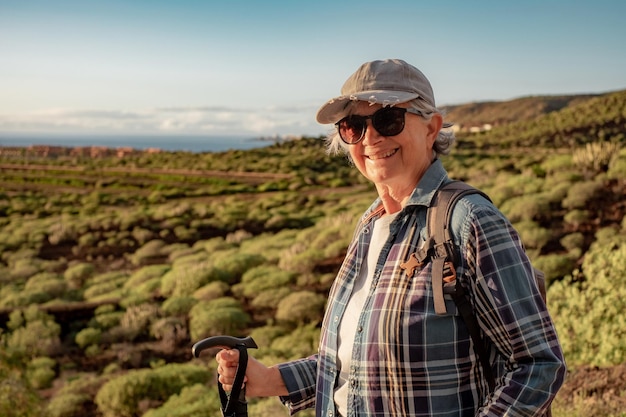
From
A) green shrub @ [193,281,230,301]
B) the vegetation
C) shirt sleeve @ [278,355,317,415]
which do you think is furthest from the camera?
green shrub @ [193,281,230,301]

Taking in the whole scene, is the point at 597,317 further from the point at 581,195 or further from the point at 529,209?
the point at 581,195

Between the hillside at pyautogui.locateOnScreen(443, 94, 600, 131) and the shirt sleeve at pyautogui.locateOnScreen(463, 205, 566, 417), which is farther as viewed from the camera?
the hillside at pyautogui.locateOnScreen(443, 94, 600, 131)

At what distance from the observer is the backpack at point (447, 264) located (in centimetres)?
180

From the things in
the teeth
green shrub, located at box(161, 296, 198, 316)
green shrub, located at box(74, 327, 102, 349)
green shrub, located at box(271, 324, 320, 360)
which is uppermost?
the teeth

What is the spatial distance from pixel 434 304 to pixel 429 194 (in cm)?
40

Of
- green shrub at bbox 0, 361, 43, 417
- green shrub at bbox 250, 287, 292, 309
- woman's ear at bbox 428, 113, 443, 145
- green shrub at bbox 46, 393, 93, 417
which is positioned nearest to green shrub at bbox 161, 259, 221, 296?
green shrub at bbox 250, 287, 292, 309

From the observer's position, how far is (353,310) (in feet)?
7.09

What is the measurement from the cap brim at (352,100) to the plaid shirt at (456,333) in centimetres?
28

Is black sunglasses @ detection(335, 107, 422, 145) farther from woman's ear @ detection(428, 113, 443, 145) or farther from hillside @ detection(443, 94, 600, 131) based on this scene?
hillside @ detection(443, 94, 600, 131)

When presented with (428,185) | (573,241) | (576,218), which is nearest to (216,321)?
(573,241)

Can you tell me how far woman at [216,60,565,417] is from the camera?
178 centimetres

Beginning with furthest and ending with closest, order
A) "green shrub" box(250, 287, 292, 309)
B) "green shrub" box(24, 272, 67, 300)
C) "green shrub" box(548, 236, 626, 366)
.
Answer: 1. "green shrub" box(24, 272, 67, 300)
2. "green shrub" box(250, 287, 292, 309)
3. "green shrub" box(548, 236, 626, 366)

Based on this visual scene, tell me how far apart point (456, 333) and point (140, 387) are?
7.79 m

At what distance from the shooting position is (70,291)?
628 inches
